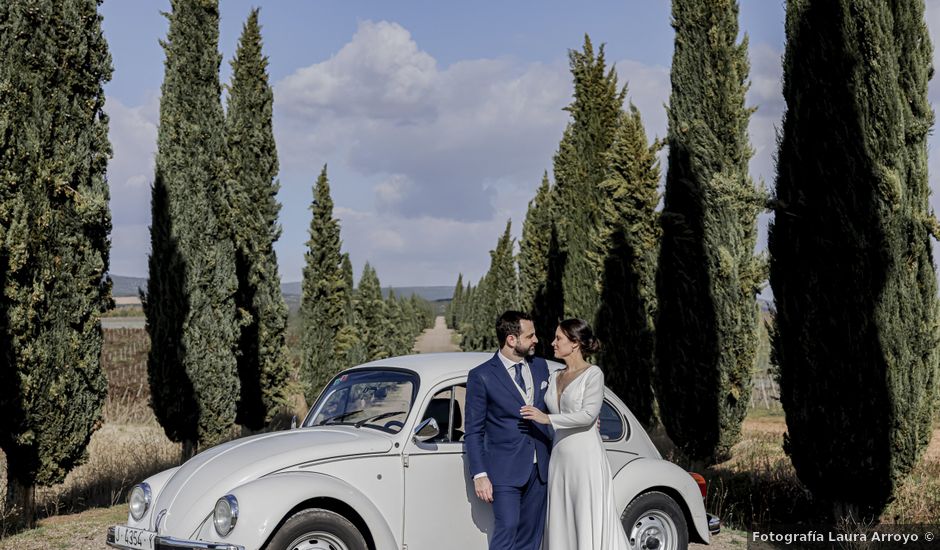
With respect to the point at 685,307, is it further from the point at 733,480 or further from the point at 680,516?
the point at 680,516

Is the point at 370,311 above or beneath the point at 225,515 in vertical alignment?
above

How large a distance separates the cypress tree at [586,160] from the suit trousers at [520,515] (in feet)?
48.7

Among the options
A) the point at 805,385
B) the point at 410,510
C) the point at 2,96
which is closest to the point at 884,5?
the point at 805,385

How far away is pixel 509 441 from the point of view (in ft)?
18.5

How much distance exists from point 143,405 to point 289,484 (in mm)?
19906

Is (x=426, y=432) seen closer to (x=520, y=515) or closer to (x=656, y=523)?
(x=520, y=515)

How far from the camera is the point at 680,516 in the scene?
668 centimetres

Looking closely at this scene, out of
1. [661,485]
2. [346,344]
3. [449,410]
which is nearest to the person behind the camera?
[449,410]

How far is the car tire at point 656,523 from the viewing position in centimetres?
652

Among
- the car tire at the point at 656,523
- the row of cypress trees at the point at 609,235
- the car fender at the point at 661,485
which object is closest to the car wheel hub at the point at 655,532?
the car tire at the point at 656,523

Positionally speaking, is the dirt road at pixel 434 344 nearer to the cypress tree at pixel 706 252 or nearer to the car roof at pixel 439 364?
the cypress tree at pixel 706 252

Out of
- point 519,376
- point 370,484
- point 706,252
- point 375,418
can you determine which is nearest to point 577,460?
point 519,376

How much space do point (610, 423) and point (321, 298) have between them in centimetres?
2027

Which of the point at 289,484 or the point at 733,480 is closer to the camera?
the point at 289,484
